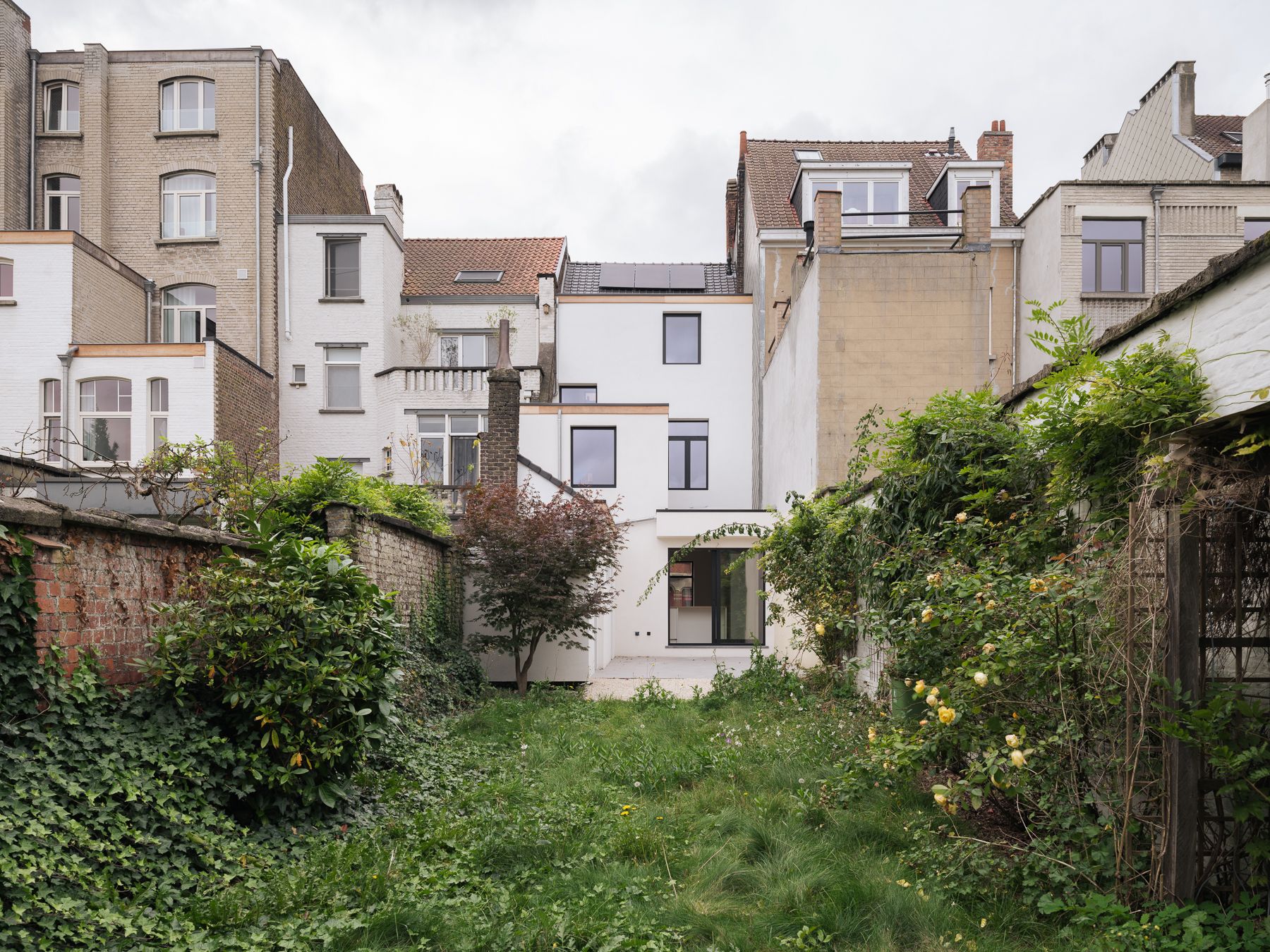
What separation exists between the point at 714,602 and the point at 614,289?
33.7ft

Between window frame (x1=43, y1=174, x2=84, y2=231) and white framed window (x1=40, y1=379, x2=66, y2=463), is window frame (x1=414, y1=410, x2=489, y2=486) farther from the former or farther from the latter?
window frame (x1=43, y1=174, x2=84, y2=231)

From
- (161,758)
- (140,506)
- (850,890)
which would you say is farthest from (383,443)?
(850,890)

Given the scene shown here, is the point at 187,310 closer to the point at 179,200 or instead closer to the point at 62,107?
A: the point at 179,200

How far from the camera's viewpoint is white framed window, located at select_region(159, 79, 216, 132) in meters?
22.7

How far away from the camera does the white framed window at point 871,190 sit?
74.3 ft

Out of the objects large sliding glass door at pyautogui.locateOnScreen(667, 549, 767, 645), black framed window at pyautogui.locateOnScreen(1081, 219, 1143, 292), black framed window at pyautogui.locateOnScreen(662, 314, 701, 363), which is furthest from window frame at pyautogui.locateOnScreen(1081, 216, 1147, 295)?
black framed window at pyautogui.locateOnScreen(662, 314, 701, 363)

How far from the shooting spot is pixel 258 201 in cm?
2252

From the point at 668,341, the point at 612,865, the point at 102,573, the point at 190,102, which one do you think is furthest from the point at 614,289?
the point at 612,865

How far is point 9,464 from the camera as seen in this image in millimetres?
9539

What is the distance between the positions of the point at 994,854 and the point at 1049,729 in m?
0.74

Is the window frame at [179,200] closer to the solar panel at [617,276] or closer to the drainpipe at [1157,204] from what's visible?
the solar panel at [617,276]

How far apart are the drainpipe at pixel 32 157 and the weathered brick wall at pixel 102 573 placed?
22.0 m

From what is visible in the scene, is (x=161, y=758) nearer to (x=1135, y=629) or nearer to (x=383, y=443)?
(x=1135, y=629)

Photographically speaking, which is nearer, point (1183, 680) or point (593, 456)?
point (1183, 680)
